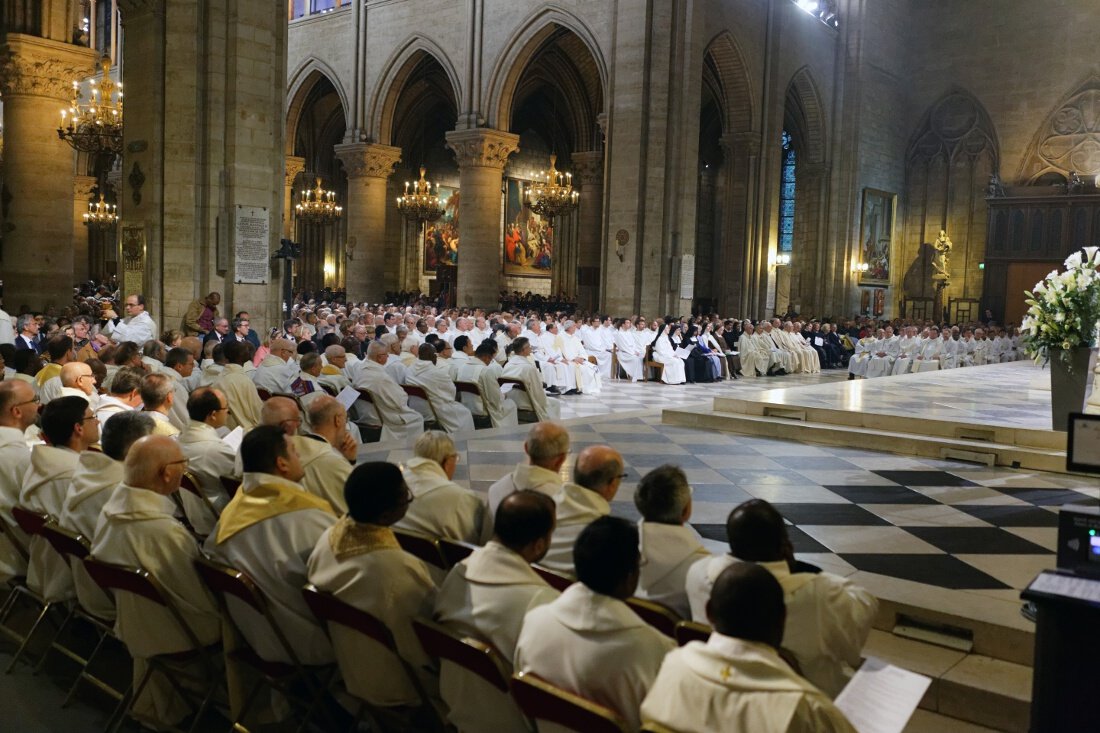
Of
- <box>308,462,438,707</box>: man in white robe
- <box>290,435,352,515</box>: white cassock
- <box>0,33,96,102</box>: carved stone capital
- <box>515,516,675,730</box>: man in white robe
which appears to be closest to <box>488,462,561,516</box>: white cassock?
<box>290,435,352,515</box>: white cassock

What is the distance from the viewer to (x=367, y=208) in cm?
2708

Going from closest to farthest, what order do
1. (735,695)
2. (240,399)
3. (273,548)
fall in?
(735,695) < (273,548) < (240,399)

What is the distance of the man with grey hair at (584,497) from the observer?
3705 mm

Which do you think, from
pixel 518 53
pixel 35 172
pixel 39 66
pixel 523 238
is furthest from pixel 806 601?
pixel 523 238

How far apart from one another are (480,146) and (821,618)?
72.9 feet

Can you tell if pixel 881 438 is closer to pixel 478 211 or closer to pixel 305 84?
pixel 478 211

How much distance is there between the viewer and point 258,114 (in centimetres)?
1375

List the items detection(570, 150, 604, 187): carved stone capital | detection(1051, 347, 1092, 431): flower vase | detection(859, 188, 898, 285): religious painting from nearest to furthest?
detection(1051, 347, 1092, 431): flower vase, detection(570, 150, 604, 187): carved stone capital, detection(859, 188, 898, 285): religious painting

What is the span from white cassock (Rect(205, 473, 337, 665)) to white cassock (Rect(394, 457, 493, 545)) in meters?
0.55

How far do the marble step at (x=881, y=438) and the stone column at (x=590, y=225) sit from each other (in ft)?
54.6

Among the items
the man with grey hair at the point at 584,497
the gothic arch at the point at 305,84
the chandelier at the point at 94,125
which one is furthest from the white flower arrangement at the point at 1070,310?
the gothic arch at the point at 305,84

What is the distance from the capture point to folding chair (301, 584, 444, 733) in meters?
2.94

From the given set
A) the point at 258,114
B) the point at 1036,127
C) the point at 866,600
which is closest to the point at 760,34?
the point at 1036,127

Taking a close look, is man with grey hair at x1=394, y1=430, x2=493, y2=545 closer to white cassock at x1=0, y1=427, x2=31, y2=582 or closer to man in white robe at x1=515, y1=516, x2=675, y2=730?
man in white robe at x1=515, y1=516, x2=675, y2=730
